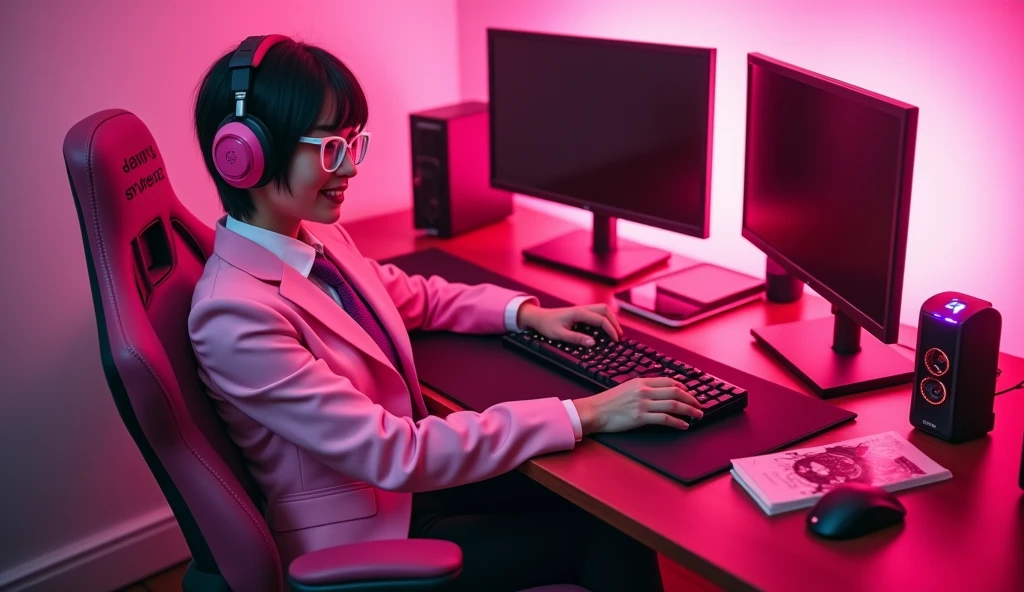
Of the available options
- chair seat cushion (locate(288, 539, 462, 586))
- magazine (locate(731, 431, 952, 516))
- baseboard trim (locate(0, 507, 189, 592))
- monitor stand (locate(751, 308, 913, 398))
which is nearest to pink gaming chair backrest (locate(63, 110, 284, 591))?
chair seat cushion (locate(288, 539, 462, 586))

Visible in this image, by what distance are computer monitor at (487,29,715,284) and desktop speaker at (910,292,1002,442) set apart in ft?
1.78

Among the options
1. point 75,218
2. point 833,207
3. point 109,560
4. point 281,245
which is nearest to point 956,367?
point 833,207

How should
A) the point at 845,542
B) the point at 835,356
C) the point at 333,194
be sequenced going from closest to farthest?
the point at 845,542 < the point at 333,194 < the point at 835,356

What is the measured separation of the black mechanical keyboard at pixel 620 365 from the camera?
1.34 m

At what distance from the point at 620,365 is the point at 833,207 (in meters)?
0.40

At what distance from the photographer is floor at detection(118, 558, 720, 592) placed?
2.06 meters

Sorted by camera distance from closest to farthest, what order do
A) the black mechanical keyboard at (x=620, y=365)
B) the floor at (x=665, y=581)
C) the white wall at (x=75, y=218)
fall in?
the black mechanical keyboard at (x=620, y=365), the white wall at (x=75, y=218), the floor at (x=665, y=581)

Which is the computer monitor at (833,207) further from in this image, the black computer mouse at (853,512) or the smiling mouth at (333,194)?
the smiling mouth at (333,194)

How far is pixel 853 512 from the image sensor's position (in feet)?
3.49

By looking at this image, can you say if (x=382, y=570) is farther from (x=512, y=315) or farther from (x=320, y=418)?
(x=512, y=315)

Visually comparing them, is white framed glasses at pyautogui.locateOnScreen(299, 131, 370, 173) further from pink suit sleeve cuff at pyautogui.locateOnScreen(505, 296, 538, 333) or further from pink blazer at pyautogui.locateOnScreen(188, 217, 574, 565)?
pink suit sleeve cuff at pyautogui.locateOnScreen(505, 296, 538, 333)

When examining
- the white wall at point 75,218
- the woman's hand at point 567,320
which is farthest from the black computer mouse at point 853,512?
the white wall at point 75,218

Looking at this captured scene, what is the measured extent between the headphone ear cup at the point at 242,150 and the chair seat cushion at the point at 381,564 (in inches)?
20.0

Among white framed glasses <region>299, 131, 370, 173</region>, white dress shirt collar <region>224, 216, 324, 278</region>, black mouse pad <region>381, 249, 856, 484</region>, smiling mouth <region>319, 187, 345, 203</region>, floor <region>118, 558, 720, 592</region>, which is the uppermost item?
white framed glasses <region>299, 131, 370, 173</region>
